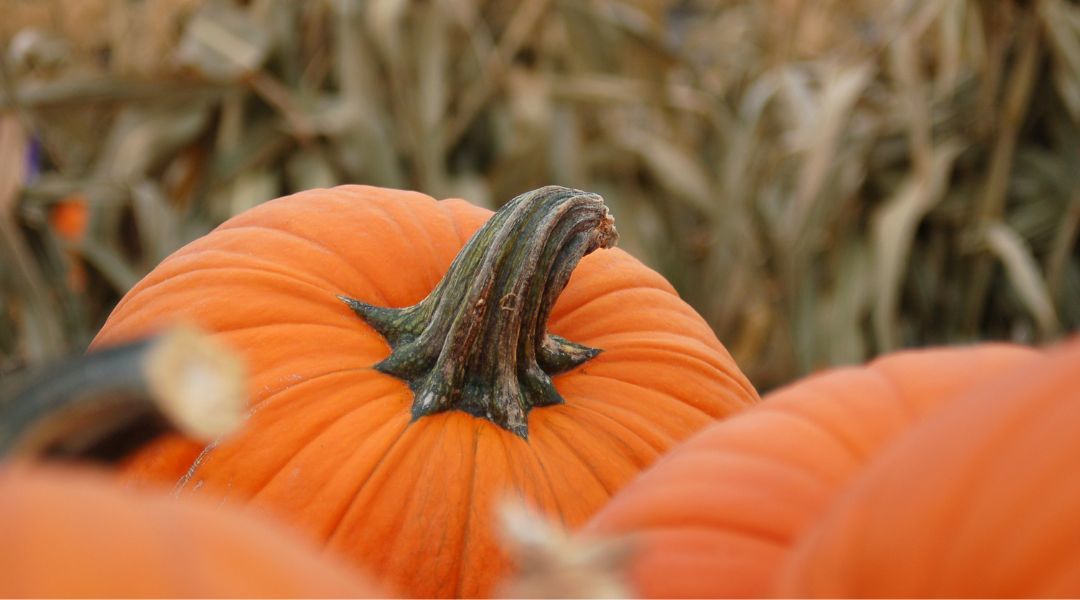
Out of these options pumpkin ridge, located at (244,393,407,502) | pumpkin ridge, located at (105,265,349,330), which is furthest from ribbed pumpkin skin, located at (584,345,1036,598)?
pumpkin ridge, located at (105,265,349,330)

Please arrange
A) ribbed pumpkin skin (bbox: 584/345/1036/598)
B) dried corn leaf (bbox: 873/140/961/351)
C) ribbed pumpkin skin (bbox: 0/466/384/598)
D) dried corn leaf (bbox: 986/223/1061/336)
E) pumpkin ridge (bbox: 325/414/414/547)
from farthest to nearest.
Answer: dried corn leaf (bbox: 873/140/961/351), dried corn leaf (bbox: 986/223/1061/336), pumpkin ridge (bbox: 325/414/414/547), ribbed pumpkin skin (bbox: 584/345/1036/598), ribbed pumpkin skin (bbox: 0/466/384/598)

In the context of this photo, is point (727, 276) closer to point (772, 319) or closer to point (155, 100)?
point (772, 319)

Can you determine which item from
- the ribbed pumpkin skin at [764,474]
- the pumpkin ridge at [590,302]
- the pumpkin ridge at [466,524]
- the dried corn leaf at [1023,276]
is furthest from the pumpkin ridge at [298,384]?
the dried corn leaf at [1023,276]

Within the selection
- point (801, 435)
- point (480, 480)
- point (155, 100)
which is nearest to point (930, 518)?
point (801, 435)

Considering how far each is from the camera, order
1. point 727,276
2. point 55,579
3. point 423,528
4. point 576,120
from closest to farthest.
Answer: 1. point 55,579
2. point 423,528
3. point 727,276
4. point 576,120

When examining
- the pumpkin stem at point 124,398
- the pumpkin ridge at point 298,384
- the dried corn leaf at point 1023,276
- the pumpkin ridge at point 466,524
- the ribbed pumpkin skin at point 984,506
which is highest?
the pumpkin stem at point 124,398

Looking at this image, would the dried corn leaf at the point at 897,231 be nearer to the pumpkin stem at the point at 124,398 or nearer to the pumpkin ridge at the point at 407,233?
the pumpkin ridge at the point at 407,233

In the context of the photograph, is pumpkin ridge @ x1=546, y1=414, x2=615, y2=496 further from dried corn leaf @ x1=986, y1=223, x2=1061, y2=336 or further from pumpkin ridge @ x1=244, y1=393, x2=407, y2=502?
dried corn leaf @ x1=986, y1=223, x2=1061, y2=336
